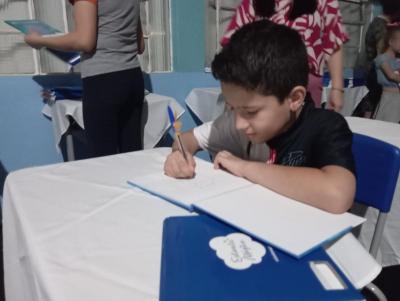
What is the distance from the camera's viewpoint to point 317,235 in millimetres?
524

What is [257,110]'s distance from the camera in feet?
2.58

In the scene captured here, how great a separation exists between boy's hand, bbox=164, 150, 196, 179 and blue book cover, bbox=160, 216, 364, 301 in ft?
0.89

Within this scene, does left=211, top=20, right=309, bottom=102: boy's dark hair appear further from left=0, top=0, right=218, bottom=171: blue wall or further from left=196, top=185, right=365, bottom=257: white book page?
left=0, top=0, right=218, bottom=171: blue wall

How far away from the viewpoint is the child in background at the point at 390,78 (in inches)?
122

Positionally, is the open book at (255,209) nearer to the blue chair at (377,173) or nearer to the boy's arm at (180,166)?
the boy's arm at (180,166)

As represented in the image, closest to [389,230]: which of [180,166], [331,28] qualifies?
[331,28]

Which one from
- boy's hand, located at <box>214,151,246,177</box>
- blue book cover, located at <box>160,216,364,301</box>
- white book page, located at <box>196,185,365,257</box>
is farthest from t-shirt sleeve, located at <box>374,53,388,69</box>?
blue book cover, located at <box>160,216,364,301</box>

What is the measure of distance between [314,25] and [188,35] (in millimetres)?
1334

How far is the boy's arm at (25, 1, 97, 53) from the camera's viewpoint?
1.33 metres

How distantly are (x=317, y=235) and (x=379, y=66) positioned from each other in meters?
3.19

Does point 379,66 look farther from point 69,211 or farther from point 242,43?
point 69,211

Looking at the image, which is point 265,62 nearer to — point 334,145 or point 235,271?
point 334,145

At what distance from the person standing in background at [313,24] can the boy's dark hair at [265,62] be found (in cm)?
53

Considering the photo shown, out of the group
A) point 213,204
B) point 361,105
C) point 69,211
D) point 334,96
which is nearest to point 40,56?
point 334,96
